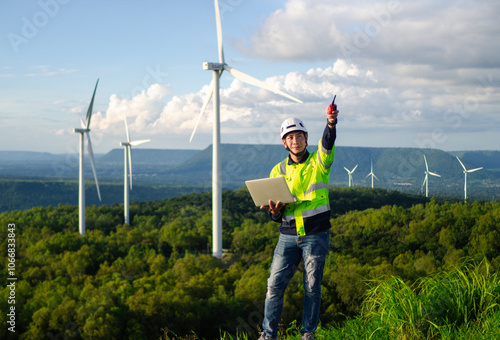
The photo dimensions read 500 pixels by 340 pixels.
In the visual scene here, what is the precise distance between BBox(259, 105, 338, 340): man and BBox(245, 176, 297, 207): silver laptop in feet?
0.36

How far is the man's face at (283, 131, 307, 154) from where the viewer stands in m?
7.96

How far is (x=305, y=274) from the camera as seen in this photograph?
787 cm

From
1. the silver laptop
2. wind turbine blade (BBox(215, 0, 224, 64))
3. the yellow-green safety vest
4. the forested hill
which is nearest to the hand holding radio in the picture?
the yellow-green safety vest

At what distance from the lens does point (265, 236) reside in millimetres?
78000

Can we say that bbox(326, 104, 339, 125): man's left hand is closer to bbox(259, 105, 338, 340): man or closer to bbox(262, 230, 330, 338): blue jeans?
bbox(259, 105, 338, 340): man

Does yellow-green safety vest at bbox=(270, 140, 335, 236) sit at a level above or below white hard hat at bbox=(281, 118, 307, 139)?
below

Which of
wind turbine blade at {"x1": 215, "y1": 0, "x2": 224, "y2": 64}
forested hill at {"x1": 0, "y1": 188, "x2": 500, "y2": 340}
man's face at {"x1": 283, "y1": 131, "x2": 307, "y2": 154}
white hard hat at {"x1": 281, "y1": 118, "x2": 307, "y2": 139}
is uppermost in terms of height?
wind turbine blade at {"x1": 215, "y1": 0, "x2": 224, "y2": 64}

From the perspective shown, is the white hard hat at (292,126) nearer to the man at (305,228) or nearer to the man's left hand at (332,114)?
the man at (305,228)

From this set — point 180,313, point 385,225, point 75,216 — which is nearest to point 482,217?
point 385,225

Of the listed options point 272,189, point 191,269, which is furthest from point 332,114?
point 191,269

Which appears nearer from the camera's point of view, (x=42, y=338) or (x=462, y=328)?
(x=462, y=328)

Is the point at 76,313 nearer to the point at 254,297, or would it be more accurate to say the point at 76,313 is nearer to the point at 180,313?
the point at 180,313

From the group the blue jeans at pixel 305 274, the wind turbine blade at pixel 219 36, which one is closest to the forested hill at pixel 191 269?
the blue jeans at pixel 305 274

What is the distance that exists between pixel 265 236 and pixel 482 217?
31796 millimetres
